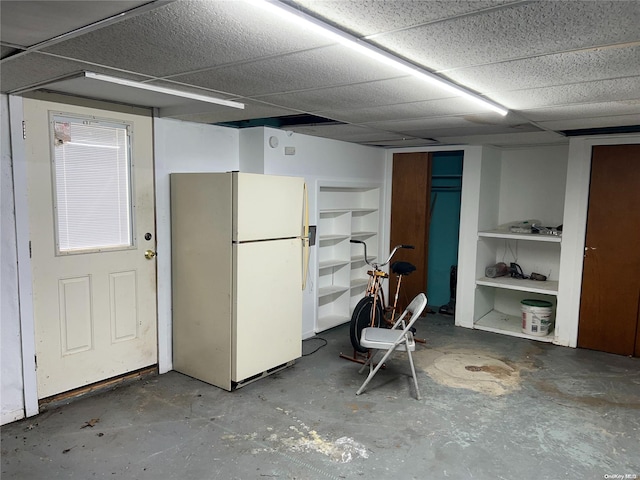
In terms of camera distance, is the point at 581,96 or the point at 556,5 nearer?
the point at 556,5

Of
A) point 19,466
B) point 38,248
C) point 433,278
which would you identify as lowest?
point 19,466

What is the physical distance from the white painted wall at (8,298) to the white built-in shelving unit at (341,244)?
286 centimetres

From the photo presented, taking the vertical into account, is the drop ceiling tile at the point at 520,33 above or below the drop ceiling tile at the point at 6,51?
above

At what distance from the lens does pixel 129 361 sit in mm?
3672

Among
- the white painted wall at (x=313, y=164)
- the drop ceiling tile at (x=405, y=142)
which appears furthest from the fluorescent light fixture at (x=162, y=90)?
the drop ceiling tile at (x=405, y=142)

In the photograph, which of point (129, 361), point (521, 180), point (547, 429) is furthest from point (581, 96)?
point (129, 361)

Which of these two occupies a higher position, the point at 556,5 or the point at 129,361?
the point at 556,5

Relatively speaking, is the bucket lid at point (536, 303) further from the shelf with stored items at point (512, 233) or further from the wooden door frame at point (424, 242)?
the wooden door frame at point (424, 242)

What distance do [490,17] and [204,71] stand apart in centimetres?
141

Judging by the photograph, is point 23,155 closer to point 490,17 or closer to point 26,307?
point 26,307

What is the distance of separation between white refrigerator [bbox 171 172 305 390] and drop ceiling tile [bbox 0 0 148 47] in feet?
5.72

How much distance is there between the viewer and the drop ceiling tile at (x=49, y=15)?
1440 millimetres

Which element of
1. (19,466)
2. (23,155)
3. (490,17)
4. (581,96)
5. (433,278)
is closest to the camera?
(490,17)

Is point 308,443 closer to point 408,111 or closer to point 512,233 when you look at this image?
point 408,111
